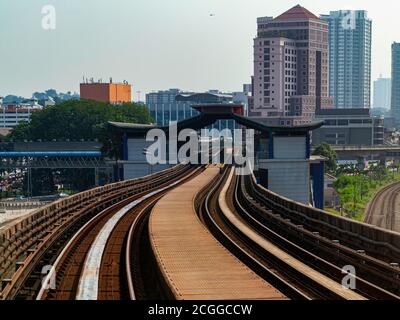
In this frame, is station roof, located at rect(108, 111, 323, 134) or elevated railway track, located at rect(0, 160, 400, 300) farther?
station roof, located at rect(108, 111, 323, 134)

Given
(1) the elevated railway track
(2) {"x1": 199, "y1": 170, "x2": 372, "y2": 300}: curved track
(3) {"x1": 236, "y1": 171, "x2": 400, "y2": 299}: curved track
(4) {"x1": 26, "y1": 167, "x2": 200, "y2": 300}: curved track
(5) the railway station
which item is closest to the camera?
(2) {"x1": 199, "y1": 170, "x2": 372, "y2": 300}: curved track

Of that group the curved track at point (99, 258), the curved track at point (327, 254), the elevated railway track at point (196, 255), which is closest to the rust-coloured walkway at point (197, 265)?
the elevated railway track at point (196, 255)

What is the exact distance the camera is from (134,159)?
266 ft

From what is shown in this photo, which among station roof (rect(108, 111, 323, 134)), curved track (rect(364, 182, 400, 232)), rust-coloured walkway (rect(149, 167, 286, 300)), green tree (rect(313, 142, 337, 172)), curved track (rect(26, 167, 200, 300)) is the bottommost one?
curved track (rect(364, 182, 400, 232))

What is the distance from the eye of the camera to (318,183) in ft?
279

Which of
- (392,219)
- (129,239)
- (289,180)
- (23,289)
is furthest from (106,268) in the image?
(392,219)

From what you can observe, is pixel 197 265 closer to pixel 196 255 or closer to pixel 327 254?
pixel 196 255

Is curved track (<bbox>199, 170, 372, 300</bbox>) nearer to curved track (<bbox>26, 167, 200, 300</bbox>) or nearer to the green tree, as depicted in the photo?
curved track (<bbox>26, 167, 200, 300</bbox>)

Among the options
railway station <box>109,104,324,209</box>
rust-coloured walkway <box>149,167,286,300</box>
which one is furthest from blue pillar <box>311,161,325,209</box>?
rust-coloured walkway <box>149,167,286,300</box>

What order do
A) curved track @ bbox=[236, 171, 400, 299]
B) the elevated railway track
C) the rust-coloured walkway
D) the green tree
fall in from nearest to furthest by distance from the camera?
the rust-coloured walkway → curved track @ bbox=[236, 171, 400, 299] → the elevated railway track → the green tree

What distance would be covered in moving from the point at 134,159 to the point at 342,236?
59245 mm

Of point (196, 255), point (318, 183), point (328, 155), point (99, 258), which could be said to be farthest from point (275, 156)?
point (328, 155)

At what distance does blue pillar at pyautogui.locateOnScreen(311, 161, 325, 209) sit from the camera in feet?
275
